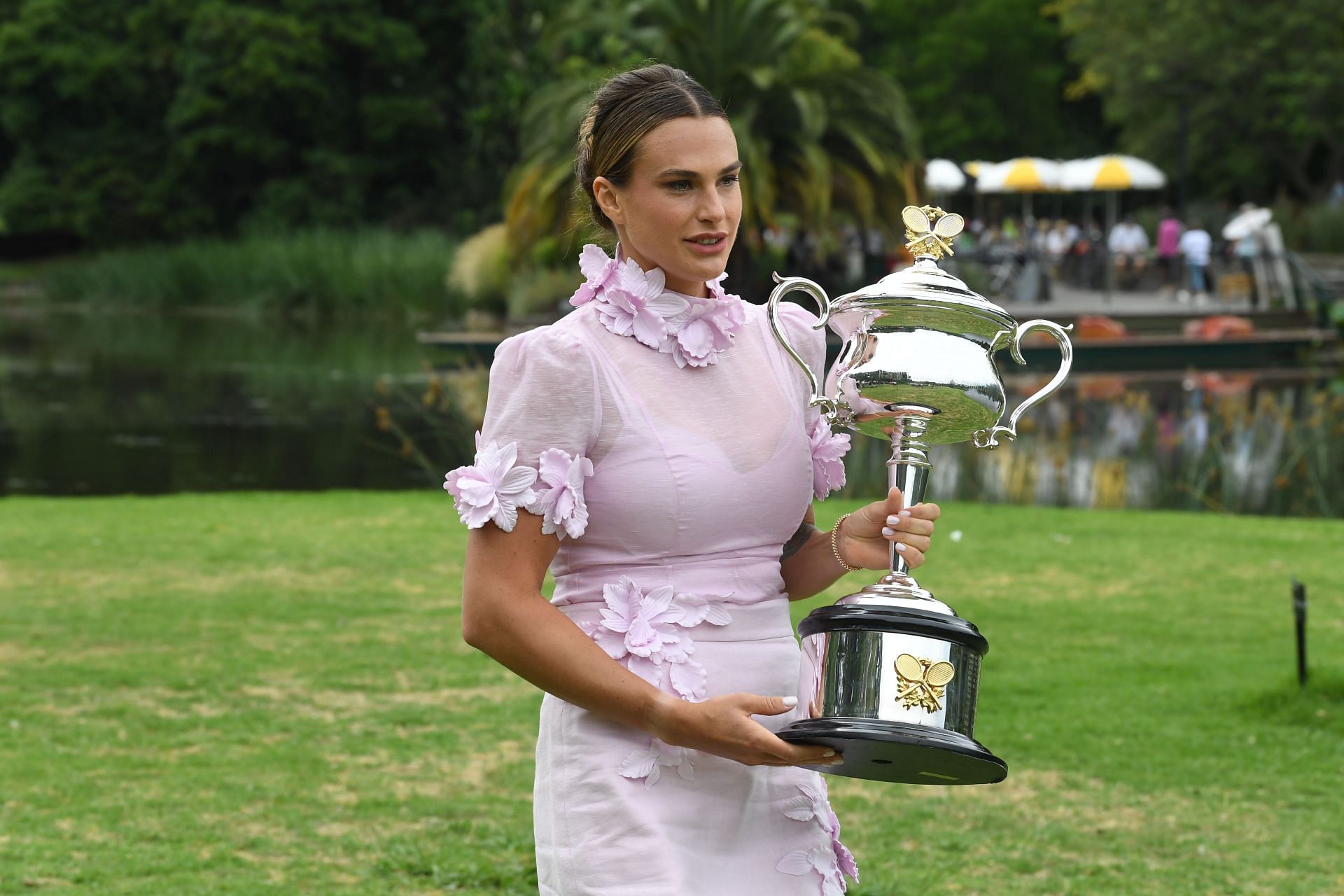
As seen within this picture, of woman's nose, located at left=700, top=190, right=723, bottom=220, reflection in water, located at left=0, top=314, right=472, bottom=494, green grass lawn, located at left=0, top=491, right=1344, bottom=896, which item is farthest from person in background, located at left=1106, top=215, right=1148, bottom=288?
woman's nose, located at left=700, top=190, right=723, bottom=220

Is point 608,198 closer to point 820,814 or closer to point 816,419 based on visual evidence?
point 816,419

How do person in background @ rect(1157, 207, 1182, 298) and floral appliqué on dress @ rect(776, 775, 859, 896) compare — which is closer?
floral appliqué on dress @ rect(776, 775, 859, 896)

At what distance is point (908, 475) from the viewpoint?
2584 mm

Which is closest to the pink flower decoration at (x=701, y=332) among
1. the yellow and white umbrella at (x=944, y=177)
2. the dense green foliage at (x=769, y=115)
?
the dense green foliage at (x=769, y=115)

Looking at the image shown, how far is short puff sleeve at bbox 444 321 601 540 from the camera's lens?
2412 mm

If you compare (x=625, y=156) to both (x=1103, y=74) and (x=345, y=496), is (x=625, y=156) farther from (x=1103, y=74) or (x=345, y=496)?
(x=1103, y=74)

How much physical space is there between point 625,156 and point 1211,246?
37650mm

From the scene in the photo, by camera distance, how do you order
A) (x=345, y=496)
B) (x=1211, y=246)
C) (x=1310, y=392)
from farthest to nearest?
(x=1211, y=246)
(x=1310, y=392)
(x=345, y=496)

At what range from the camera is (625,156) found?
253 cm

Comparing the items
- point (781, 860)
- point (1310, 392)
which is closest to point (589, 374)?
point (781, 860)

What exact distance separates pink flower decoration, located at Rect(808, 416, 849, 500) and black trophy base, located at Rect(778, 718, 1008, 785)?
0.44 meters

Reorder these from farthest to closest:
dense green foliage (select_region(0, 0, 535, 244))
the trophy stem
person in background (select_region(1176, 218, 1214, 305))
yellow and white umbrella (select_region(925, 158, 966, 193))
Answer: dense green foliage (select_region(0, 0, 535, 244)) < yellow and white umbrella (select_region(925, 158, 966, 193)) < person in background (select_region(1176, 218, 1214, 305)) < the trophy stem

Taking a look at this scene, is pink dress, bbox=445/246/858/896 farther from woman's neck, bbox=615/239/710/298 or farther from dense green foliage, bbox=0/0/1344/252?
dense green foliage, bbox=0/0/1344/252

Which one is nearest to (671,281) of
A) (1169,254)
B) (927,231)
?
(927,231)
